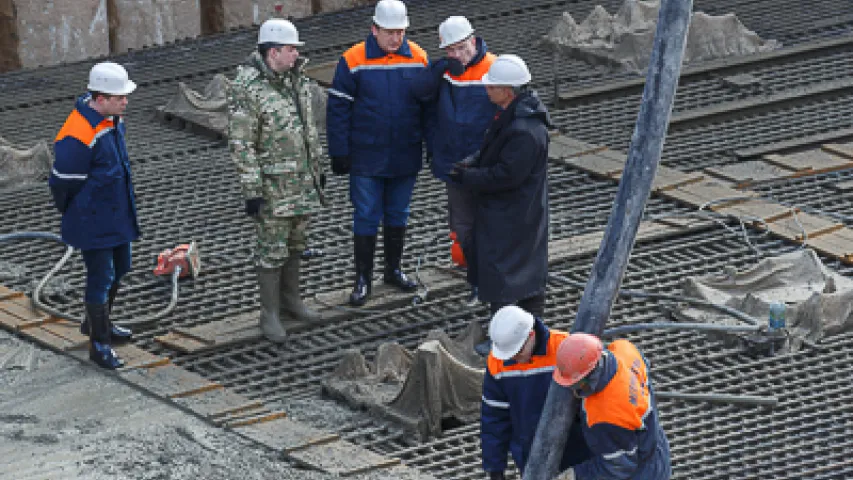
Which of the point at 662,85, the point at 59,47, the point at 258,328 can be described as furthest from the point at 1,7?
the point at 662,85

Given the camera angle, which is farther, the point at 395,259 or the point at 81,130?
the point at 395,259

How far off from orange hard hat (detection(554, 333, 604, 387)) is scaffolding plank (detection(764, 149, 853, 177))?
618 cm

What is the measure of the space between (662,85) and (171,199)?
6571 mm

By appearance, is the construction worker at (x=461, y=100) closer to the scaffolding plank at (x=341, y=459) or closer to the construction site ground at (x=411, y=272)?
the construction site ground at (x=411, y=272)

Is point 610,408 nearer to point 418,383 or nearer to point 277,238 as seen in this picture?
point 418,383

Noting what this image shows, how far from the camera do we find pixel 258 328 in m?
10.1

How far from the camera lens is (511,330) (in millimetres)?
6910

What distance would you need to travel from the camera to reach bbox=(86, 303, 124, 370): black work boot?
31.1 ft

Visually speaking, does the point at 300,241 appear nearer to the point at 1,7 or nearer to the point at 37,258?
the point at 37,258

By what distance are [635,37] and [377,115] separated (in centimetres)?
522

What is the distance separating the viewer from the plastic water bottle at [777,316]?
9523 mm

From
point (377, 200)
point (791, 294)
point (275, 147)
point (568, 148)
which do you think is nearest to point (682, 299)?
point (791, 294)

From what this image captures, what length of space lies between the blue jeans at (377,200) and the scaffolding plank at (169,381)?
144 cm

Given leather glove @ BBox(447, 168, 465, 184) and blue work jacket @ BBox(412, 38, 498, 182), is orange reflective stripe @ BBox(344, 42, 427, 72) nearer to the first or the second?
blue work jacket @ BBox(412, 38, 498, 182)
